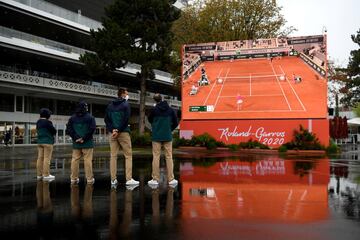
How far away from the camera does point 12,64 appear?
147 ft

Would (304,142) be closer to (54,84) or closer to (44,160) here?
(44,160)

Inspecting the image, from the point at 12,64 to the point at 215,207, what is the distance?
4321cm

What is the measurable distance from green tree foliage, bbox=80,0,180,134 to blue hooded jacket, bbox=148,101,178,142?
2091 centimetres

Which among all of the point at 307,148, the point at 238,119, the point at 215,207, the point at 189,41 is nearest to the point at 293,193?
the point at 215,207

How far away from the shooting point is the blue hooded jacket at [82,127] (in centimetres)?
912

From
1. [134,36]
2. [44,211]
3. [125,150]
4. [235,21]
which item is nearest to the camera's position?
[44,211]

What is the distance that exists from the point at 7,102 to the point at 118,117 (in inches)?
1477

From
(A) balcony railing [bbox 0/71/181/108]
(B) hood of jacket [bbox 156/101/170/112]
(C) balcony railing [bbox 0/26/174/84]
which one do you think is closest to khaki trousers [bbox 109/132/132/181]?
(B) hood of jacket [bbox 156/101/170/112]

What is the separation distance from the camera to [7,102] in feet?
139

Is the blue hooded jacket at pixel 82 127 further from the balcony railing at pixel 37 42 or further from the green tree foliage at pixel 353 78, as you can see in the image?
the green tree foliage at pixel 353 78

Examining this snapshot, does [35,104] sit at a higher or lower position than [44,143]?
higher

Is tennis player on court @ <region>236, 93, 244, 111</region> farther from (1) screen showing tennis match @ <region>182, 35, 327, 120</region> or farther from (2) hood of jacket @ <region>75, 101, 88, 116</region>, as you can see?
(2) hood of jacket @ <region>75, 101, 88, 116</region>

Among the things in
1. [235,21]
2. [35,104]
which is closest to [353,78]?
[235,21]

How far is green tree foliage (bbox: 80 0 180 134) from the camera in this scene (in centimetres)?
2953
